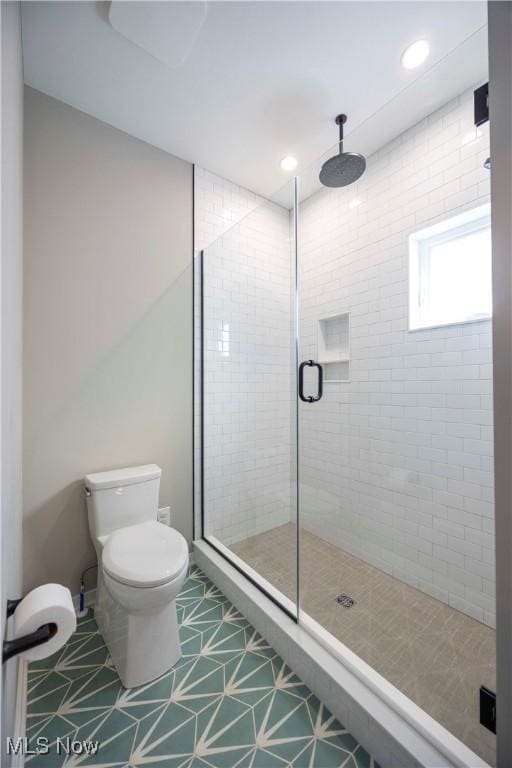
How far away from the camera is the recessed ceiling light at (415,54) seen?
55.6 inches

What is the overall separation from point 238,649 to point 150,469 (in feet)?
3.25

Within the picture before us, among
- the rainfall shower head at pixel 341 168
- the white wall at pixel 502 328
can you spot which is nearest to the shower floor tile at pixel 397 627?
the white wall at pixel 502 328

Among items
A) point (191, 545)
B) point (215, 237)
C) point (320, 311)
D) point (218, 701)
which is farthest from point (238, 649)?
point (215, 237)

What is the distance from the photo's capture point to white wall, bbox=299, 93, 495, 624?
1.49 metres

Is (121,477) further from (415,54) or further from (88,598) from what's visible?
(415,54)

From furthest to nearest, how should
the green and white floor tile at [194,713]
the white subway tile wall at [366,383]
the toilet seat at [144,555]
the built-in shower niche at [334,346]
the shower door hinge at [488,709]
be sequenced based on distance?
the built-in shower niche at [334,346] < the white subway tile wall at [366,383] < the toilet seat at [144,555] < the green and white floor tile at [194,713] < the shower door hinge at [488,709]

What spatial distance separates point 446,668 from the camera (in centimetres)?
124

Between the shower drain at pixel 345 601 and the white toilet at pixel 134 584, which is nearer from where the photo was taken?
the white toilet at pixel 134 584

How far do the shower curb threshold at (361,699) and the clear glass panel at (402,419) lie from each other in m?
0.10

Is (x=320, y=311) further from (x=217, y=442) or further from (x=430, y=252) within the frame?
(x=217, y=442)

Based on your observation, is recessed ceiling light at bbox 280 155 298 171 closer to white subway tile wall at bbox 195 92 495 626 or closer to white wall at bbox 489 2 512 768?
white subway tile wall at bbox 195 92 495 626

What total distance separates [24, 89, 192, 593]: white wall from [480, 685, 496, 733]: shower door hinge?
1673 mm

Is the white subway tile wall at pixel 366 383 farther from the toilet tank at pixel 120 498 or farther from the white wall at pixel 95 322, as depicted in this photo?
the toilet tank at pixel 120 498

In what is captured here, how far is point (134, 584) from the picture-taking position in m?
1.21
